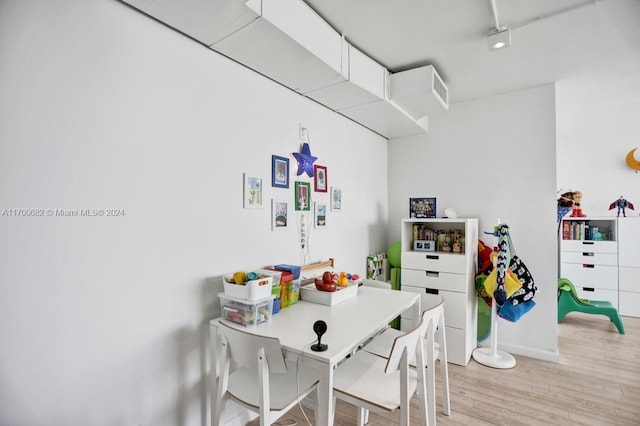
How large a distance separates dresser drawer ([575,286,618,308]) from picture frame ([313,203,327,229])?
4.05 m

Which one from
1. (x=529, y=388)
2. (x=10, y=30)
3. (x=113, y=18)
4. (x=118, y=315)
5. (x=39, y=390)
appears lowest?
(x=529, y=388)

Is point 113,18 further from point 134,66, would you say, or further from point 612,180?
point 612,180

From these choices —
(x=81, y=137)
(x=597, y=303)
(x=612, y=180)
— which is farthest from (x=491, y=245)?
(x=81, y=137)

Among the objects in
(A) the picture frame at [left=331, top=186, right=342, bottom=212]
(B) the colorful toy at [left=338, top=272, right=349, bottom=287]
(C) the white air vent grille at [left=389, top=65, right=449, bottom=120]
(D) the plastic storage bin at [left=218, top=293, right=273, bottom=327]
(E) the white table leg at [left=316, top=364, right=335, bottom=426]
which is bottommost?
(E) the white table leg at [left=316, top=364, right=335, bottom=426]

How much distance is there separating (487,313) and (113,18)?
12.0ft

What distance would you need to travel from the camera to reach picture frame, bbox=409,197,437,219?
3.43 meters

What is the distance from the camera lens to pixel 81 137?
1.29 meters

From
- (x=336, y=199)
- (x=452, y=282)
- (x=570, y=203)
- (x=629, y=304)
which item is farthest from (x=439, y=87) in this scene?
(x=629, y=304)

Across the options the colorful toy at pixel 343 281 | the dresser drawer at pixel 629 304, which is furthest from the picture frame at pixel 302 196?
the dresser drawer at pixel 629 304

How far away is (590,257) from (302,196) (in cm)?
432

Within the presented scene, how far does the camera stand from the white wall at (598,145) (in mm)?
3363

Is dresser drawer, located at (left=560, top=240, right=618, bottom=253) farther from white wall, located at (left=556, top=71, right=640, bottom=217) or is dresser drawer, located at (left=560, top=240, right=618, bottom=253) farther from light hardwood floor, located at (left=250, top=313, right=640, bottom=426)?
light hardwood floor, located at (left=250, top=313, right=640, bottom=426)

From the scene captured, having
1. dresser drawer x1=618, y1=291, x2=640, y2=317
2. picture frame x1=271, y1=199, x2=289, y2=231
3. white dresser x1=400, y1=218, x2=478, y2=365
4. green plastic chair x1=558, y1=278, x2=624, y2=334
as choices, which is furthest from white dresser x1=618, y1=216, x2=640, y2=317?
picture frame x1=271, y1=199, x2=289, y2=231

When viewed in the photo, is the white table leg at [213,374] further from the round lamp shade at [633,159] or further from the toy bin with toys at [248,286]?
the round lamp shade at [633,159]
